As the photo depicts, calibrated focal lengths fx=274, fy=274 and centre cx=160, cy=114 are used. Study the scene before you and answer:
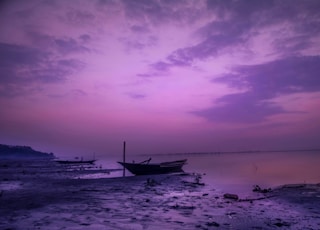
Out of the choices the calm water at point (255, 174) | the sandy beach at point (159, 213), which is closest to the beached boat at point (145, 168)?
the calm water at point (255, 174)

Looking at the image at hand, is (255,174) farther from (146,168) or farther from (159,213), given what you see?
(159,213)

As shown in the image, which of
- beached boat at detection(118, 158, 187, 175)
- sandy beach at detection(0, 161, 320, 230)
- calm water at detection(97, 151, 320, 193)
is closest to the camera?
sandy beach at detection(0, 161, 320, 230)

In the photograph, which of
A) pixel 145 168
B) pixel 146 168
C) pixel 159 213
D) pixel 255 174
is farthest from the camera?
pixel 255 174

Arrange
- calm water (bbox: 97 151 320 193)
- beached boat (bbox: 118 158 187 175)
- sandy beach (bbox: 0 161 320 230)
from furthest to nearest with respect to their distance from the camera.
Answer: beached boat (bbox: 118 158 187 175), calm water (bbox: 97 151 320 193), sandy beach (bbox: 0 161 320 230)

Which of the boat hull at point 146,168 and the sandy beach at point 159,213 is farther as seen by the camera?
the boat hull at point 146,168

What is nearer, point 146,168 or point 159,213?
point 159,213

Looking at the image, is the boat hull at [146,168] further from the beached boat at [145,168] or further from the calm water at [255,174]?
the calm water at [255,174]

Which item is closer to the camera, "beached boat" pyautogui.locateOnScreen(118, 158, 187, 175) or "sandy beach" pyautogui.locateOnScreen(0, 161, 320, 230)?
"sandy beach" pyautogui.locateOnScreen(0, 161, 320, 230)

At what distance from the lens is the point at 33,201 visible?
17000 millimetres

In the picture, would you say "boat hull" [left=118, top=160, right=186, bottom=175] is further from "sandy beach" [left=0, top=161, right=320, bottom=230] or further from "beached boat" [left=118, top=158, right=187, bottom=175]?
"sandy beach" [left=0, top=161, right=320, bottom=230]

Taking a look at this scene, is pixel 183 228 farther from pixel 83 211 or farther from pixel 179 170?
pixel 179 170

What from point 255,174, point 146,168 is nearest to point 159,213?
point 146,168

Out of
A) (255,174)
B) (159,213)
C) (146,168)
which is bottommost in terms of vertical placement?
(255,174)

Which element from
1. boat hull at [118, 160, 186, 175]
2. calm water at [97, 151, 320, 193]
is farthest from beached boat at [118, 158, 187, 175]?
calm water at [97, 151, 320, 193]
